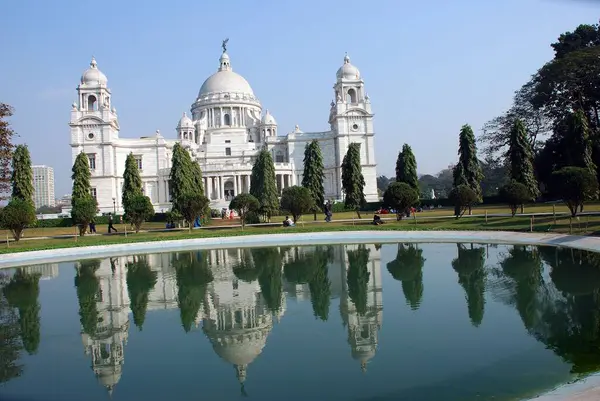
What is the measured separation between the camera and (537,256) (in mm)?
20688

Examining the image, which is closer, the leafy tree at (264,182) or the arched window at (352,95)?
the leafy tree at (264,182)

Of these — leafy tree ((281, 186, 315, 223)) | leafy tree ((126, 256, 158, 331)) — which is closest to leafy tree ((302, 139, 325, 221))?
leafy tree ((281, 186, 315, 223))

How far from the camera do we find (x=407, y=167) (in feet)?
175

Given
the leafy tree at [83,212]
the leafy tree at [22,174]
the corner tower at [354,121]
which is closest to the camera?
the leafy tree at [83,212]

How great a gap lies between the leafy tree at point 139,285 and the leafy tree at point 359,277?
215 inches

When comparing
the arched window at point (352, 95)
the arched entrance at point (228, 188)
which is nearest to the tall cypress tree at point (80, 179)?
the arched entrance at point (228, 188)

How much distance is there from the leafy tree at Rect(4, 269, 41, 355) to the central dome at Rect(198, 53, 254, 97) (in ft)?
233

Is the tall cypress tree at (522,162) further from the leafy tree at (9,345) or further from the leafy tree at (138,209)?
the leafy tree at (9,345)

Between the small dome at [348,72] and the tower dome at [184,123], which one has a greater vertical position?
the small dome at [348,72]

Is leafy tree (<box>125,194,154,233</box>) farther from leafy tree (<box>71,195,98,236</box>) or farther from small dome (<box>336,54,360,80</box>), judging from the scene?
small dome (<box>336,54,360,80</box>)

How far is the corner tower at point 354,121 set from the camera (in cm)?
7294

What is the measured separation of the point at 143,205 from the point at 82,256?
914cm

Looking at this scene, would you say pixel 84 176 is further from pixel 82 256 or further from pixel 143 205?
pixel 82 256

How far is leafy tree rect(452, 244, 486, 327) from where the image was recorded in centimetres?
1273
